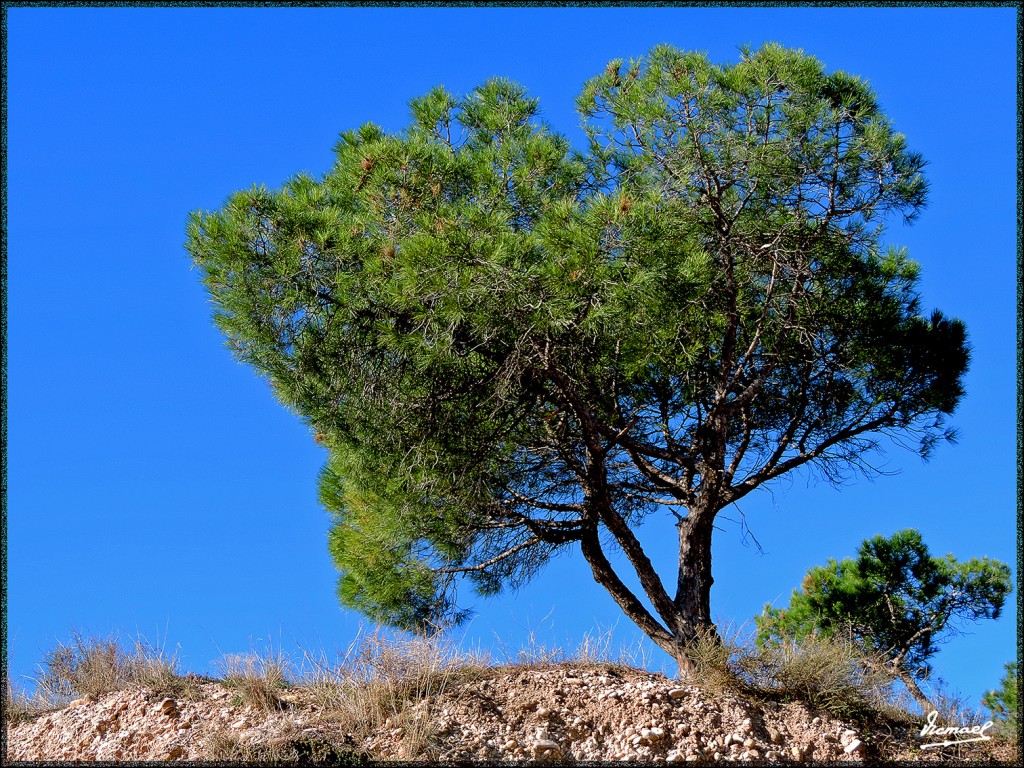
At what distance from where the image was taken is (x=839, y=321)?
27.7 ft

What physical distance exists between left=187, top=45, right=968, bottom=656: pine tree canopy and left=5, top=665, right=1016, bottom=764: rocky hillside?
0.95m

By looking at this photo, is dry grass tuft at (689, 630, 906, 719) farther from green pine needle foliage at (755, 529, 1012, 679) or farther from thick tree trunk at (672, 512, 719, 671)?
green pine needle foliage at (755, 529, 1012, 679)

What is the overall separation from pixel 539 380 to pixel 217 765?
3.20 m

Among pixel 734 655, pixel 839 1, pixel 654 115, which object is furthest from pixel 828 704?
pixel 839 1

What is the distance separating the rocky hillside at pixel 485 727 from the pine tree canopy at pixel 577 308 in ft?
3.11

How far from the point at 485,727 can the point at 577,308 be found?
8.87 ft

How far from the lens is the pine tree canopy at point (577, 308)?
668 cm

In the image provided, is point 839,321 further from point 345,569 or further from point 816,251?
point 345,569

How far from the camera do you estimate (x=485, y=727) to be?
21.3 ft

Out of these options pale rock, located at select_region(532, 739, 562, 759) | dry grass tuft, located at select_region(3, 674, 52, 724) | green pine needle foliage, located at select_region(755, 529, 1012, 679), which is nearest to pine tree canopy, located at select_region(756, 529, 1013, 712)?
green pine needle foliage, located at select_region(755, 529, 1012, 679)

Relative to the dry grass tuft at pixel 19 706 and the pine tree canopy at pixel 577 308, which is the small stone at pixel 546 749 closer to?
the pine tree canopy at pixel 577 308

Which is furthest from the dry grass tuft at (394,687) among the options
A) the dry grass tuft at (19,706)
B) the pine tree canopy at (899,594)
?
the pine tree canopy at (899,594)

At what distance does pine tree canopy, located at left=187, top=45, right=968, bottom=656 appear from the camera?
6.68 metres
